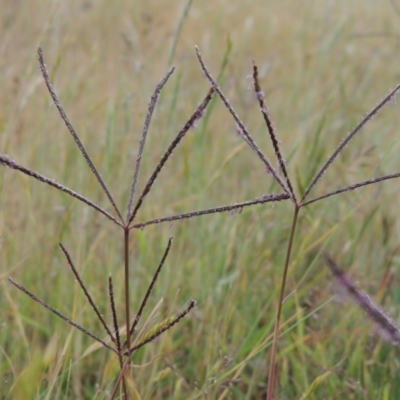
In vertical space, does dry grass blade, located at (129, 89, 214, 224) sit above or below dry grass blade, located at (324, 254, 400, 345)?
above

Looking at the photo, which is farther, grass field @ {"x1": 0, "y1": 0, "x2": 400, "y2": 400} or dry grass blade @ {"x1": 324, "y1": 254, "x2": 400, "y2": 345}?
grass field @ {"x1": 0, "y1": 0, "x2": 400, "y2": 400}

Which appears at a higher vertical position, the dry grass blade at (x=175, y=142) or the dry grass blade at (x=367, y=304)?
the dry grass blade at (x=175, y=142)

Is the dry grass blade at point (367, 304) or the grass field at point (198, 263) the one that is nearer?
the dry grass blade at point (367, 304)

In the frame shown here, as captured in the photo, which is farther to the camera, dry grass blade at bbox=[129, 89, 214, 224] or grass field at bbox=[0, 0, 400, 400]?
grass field at bbox=[0, 0, 400, 400]

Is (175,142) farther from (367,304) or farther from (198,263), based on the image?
(198,263)

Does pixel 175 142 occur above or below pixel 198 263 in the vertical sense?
above

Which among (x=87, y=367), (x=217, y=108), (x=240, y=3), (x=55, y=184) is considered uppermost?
(x=240, y=3)

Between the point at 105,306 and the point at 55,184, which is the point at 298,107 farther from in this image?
the point at 55,184

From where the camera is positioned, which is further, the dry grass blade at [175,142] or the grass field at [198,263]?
the grass field at [198,263]

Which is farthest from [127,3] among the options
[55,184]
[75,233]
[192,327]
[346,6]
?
[55,184]

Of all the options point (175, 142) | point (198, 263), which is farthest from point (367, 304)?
point (198, 263)

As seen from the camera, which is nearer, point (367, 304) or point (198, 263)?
point (367, 304)
